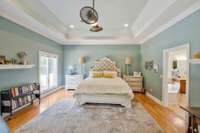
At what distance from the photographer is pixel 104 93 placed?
5.13 m

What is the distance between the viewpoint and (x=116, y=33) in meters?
8.02

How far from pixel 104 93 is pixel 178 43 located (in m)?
2.84

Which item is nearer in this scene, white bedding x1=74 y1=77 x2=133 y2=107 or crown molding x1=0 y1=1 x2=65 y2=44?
crown molding x1=0 y1=1 x2=65 y2=44

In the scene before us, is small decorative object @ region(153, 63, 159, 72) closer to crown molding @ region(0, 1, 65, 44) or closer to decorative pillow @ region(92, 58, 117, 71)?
decorative pillow @ region(92, 58, 117, 71)

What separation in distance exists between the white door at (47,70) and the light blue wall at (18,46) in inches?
21.9

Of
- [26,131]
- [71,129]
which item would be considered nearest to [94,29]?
[71,129]

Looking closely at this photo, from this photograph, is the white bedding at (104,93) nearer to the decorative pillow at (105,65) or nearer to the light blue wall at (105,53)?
the decorative pillow at (105,65)

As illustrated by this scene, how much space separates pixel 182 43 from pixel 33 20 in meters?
4.49

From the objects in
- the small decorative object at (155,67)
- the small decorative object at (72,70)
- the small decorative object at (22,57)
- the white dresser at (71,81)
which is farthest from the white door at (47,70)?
the small decorative object at (155,67)

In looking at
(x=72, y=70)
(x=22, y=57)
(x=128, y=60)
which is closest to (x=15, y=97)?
(x=22, y=57)

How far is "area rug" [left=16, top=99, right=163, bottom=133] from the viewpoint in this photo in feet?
10.7

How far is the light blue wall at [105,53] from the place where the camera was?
8.79 metres

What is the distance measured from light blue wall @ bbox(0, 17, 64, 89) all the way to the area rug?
1.43 metres

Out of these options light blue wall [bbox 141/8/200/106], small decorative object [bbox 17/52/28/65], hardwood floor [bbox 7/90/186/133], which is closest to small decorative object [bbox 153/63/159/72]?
light blue wall [bbox 141/8/200/106]
